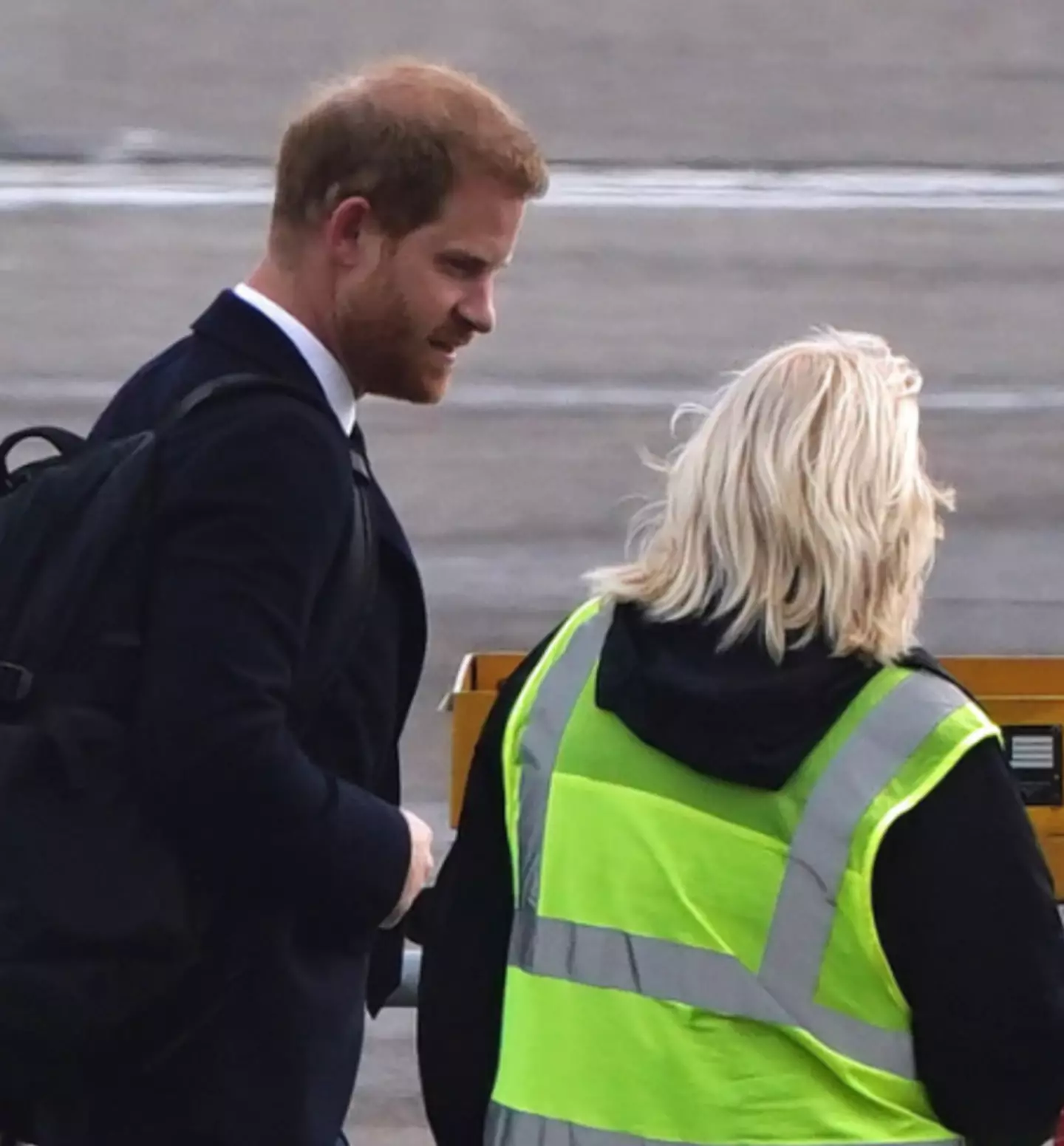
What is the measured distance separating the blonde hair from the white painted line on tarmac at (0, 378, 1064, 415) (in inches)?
73.3

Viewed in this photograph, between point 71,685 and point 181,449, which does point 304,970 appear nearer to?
point 71,685

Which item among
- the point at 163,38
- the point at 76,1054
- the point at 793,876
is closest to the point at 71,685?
the point at 76,1054

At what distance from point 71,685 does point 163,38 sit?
2.44m

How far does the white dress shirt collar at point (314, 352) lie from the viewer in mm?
1812

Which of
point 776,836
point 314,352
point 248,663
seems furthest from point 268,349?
point 776,836

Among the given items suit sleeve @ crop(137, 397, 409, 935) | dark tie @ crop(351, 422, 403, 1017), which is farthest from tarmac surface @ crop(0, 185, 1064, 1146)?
suit sleeve @ crop(137, 397, 409, 935)

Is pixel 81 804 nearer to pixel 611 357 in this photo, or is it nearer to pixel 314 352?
pixel 314 352

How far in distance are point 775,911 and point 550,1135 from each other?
0.33 metres

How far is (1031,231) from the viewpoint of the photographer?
3887mm

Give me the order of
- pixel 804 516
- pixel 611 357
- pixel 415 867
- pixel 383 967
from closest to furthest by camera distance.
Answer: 1. pixel 415 867
2. pixel 804 516
3. pixel 383 967
4. pixel 611 357

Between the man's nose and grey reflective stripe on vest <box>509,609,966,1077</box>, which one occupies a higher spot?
the man's nose

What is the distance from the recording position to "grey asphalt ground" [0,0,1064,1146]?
151 inches

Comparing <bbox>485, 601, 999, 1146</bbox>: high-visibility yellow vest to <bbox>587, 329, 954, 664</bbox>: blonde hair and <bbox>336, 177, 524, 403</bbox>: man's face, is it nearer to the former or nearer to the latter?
<bbox>587, 329, 954, 664</bbox>: blonde hair

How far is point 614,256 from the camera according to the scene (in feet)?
12.6
